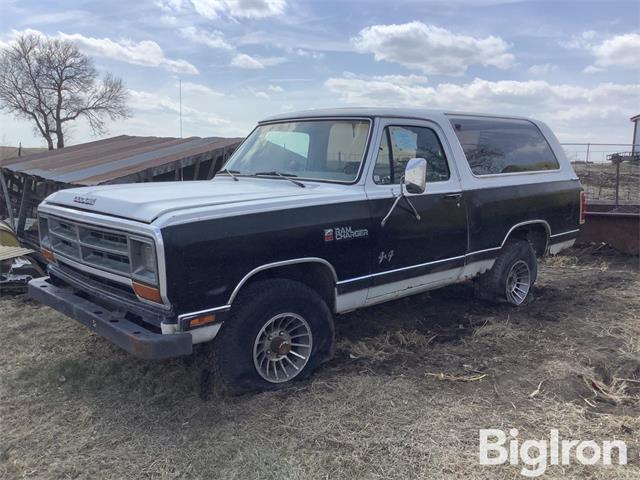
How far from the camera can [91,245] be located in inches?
149

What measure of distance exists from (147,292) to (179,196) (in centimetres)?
77

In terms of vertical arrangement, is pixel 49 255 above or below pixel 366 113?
below

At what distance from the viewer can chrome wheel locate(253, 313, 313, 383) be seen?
3807 millimetres

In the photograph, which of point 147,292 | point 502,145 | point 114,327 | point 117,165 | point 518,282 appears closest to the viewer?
point 147,292

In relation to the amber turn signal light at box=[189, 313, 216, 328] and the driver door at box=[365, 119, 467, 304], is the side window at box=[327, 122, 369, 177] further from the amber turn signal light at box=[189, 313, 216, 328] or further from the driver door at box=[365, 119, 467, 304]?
the amber turn signal light at box=[189, 313, 216, 328]

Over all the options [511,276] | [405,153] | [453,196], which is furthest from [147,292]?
[511,276]

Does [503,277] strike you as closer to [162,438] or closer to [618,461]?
[618,461]

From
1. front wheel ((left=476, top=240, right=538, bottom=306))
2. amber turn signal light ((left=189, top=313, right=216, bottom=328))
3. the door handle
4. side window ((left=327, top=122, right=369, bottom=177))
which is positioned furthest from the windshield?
front wheel ((left=476, top=240, right=538, bottom=306))

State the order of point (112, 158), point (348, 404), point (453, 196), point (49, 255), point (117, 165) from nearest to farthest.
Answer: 1. point (348, 404)
2. point (49, 255)
3. point (453, 196)
4. point (117, 165)
5. point (112, 158)

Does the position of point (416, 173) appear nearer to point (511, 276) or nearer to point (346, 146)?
point (346, 146)

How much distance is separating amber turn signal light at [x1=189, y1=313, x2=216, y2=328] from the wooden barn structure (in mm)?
4398

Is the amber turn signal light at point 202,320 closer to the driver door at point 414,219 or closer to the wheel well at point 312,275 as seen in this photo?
the wheel well at point 312,275

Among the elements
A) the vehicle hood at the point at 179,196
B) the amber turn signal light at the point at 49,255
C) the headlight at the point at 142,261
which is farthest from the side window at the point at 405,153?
the amber turn signal light at the point at 49,255

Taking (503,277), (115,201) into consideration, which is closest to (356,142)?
(115,201)
